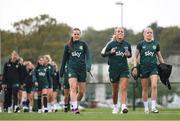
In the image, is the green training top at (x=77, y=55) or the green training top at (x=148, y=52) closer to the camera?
the green training top at (x=77, y=55)

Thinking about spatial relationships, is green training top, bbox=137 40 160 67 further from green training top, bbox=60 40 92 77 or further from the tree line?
the tree line

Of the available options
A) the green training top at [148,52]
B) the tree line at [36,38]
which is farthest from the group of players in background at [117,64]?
the tree line at [36,38]

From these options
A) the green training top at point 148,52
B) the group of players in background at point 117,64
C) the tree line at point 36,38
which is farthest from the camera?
the tree line at point 36,38

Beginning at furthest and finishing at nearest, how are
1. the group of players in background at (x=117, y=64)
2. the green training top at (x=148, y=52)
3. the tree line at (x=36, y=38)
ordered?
the tree line at (x=36, y=38) < the green training top at (x=148, y=52) < the group of players in background at (x=117, y=64)

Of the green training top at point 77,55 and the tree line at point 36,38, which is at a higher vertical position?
the tree line at point 36,38

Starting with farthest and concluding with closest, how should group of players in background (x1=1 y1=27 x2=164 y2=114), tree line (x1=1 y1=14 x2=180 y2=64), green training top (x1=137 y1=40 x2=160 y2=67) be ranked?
tree line (x1=1 y1=14 x2=180 y2=64)
green training top (x1=137 y1=40 x2=160 y2=67)
group of players in background (x1=1 y1=27 x2=164 y2=114)

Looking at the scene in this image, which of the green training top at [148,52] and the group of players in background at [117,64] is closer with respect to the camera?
the group of players in background at [117,64]

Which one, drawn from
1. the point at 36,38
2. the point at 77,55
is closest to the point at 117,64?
the point at 77,55

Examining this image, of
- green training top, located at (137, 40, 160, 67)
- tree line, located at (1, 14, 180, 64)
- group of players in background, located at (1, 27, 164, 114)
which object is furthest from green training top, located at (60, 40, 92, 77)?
tree line, located at (1, 14, 180, 64)

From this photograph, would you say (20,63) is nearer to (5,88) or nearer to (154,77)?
(5,88)

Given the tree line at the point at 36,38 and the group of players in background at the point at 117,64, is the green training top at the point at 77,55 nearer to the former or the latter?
the group of players in background at the point at 117,64

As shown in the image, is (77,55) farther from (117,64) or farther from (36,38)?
(36,38)

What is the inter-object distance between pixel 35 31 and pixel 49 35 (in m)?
1.85

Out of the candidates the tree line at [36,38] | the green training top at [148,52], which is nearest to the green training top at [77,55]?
the green training top at [148,52]
